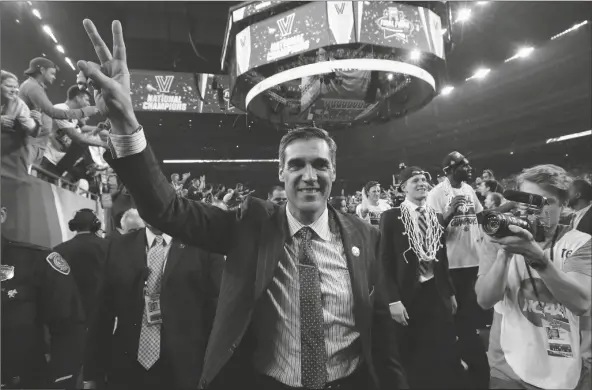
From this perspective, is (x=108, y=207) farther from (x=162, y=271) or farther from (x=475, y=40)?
(x=475, y=40)

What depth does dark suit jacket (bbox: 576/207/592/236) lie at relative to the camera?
8.91 feet

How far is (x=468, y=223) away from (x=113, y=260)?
2407 millimetres

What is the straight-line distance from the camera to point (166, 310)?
188 centimetres

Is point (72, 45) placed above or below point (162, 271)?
above

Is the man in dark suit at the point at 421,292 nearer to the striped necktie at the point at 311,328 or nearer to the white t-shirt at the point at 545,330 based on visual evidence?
the white t-shirt at the point at 545,330

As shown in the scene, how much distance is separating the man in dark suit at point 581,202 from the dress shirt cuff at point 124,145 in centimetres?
309

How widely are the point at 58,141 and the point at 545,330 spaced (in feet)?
16.8

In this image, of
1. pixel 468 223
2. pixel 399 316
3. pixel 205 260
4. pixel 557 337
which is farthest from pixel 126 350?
pixel 468 223

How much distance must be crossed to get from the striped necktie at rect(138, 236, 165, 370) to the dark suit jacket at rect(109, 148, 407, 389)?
85cm

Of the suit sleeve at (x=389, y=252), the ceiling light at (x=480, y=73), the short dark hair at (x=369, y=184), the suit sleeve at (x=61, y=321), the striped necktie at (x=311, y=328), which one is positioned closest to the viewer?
the striped necktie at (x=311, y=328)

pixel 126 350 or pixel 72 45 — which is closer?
pixel 126 350

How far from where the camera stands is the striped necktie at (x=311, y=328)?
45.3 inches

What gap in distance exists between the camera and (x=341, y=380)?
1205 mm

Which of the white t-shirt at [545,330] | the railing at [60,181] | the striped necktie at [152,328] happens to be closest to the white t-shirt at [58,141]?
the railing at [60,181]
